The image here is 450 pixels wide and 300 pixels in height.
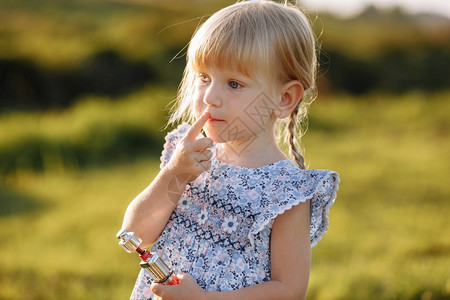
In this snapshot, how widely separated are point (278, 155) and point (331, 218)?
286cm

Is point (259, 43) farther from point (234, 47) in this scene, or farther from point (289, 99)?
point (289, 99)

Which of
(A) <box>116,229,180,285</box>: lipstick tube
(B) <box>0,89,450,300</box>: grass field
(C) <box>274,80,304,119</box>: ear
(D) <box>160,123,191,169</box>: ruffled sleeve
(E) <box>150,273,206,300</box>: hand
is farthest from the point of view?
(B) <box>0,89,450,300</box>: grass field

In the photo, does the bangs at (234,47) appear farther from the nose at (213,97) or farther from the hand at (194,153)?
the hand at (194,153)

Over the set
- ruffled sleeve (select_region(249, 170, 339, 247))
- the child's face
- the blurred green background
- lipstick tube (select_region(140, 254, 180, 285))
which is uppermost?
the blurred green background

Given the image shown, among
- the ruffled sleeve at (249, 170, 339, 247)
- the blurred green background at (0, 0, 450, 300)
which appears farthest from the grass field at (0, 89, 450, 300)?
the ruffled sleeve at (249, 170, 339, 247)

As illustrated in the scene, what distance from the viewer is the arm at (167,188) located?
6.07 feet

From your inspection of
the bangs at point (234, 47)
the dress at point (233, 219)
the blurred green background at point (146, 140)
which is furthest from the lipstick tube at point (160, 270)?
the blurred green background at point (146, 140)

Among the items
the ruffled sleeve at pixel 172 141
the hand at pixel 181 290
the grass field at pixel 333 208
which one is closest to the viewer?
the hand at pixel 181 290

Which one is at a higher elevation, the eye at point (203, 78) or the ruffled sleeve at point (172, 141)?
the ruffled sleeve at point (172, 141)

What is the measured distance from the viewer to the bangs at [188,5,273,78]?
1846 millimetres

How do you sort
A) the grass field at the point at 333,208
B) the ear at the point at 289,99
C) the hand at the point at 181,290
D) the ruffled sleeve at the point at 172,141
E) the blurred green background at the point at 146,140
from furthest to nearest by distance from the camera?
the blurred green background at the point at 146,140
the grass field at the point at 333,208
the ruffled sleeve at the point at 172,141
the ear at the point at 289,99
the hand at the point at 181,290

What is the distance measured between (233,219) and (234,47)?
540mm

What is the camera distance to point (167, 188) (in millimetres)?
1954

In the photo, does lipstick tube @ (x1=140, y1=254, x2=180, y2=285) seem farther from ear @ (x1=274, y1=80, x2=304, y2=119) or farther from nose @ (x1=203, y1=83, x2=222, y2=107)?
ear @ (x1=274, y1=80, x2=304, y2=119)
